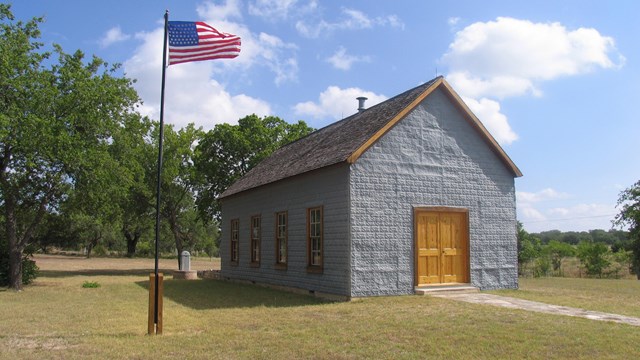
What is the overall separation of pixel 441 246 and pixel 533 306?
3584mm

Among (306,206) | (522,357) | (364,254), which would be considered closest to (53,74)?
(306,206)

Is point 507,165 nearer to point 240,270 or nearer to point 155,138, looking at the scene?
point 240,270

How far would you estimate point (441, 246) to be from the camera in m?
15.5

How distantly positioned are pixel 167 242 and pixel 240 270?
51152mm

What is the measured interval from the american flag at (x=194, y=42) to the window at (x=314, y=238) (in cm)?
636

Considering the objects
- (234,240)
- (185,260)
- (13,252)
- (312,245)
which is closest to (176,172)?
(185,260)

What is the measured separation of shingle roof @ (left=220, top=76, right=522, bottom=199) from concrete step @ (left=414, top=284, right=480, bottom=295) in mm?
3902

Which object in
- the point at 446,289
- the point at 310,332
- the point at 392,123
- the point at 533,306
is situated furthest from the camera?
the point at 392,123

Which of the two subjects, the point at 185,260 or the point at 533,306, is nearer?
the point at 533,306

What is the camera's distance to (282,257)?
18.2m

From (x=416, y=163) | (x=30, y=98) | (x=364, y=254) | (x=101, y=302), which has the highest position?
(x=30, y=98)

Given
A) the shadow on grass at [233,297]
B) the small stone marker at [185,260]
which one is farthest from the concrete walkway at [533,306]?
the small stone marker at [185,260]

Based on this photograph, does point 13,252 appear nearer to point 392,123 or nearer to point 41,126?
point 41,126

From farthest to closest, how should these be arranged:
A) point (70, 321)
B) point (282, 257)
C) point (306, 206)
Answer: point (282, 257)
point (306, 206)
point (70, 321)
